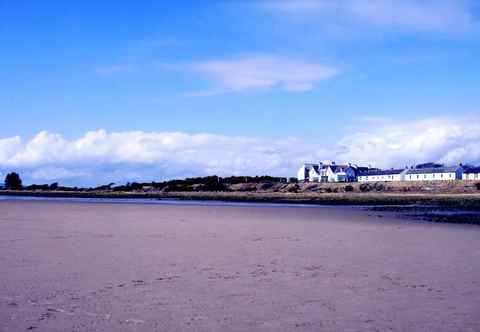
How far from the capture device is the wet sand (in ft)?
22.5

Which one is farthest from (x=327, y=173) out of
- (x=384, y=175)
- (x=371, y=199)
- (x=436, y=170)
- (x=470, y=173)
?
(x=371, y=199)

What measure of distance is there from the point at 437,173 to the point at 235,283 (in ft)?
288

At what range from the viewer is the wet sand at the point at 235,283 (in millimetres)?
6859

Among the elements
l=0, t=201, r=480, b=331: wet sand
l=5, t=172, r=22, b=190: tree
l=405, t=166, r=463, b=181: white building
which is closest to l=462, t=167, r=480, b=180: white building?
l=405, t=166, r=463, b=181: white building

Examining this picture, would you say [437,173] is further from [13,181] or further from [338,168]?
[13,181]

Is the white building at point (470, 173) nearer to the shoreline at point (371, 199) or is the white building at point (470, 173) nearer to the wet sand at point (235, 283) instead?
the shoreline at point (371, 199)

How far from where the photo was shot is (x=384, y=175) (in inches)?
3846

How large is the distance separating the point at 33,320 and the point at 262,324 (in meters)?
2.96

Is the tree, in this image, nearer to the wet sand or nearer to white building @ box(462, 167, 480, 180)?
white building @ box(462, 167, 480, 180)

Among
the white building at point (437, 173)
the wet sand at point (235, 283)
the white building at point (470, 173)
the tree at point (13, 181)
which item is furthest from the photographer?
the tree at point (13, 181)

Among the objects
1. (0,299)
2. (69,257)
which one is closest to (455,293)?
(0,299)

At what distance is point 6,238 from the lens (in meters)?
14.7

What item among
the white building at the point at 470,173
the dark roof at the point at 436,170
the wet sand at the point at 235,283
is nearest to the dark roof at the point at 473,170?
the white building at the point at 470,173

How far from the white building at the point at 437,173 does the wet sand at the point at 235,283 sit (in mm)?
75319
